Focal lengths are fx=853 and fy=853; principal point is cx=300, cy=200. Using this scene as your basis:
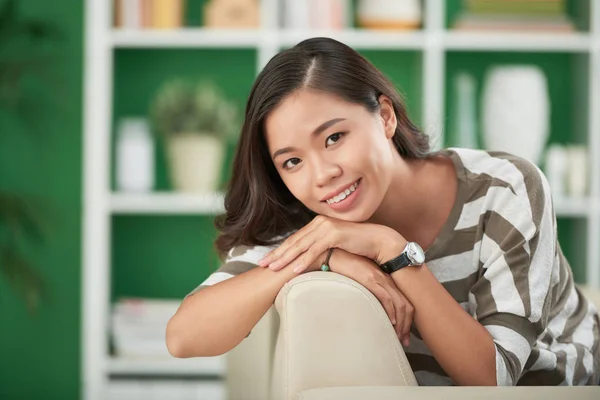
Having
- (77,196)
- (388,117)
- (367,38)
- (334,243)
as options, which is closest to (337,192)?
(334,243)

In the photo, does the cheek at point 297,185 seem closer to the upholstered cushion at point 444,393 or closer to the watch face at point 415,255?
the watch face at point 415,255

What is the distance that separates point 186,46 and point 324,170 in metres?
1.85

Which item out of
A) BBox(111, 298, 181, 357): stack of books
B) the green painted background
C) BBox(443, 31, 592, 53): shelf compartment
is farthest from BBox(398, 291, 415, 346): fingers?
the green painted background

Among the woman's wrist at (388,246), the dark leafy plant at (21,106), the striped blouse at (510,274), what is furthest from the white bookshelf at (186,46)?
the woman's wrist at (388,246)

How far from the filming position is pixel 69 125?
11.5 ft

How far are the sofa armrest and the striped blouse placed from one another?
0.76 feet

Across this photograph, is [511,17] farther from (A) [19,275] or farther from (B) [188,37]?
(A) [19,275]

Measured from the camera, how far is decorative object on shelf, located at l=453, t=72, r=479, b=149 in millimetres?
3305

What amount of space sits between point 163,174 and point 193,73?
1.43 feet

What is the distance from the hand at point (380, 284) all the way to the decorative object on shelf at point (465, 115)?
1881 millimetres

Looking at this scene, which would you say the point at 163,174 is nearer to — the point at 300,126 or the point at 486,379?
the point at 300,126

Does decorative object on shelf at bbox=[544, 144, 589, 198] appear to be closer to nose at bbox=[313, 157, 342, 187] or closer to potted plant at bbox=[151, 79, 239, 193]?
potted plant at bbox=[151, 79, 239, 193]

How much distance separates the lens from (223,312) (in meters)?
1.54

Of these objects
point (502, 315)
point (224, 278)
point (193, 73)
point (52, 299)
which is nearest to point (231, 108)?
point (193, 73)
